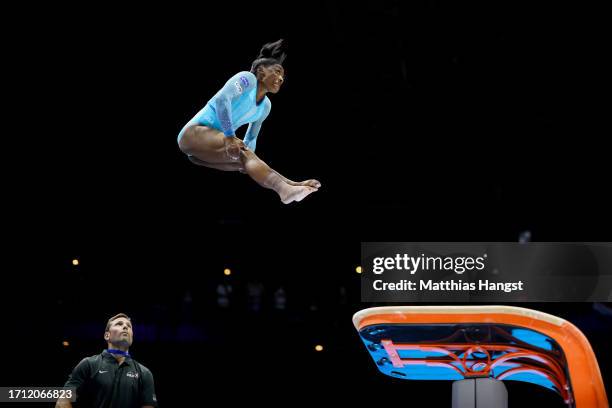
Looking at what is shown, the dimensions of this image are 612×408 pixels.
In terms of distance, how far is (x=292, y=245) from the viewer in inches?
414

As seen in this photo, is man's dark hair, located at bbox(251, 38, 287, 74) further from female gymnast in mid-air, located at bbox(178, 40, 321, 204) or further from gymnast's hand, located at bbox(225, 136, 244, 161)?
gymnast's hand, located at bbox(225, 136, 244, 161)

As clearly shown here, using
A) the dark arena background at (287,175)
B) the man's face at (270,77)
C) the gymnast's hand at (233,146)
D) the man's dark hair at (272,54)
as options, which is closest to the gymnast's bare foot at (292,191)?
the gymnast's hand at (233,146)

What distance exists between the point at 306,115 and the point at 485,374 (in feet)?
12.6

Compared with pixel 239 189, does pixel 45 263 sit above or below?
below

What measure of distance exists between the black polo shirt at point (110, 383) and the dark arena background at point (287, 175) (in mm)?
3056

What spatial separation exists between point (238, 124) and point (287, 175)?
4064mm

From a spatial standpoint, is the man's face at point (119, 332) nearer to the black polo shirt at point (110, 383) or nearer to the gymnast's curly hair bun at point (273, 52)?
the black polo shirt at point (110, 383)

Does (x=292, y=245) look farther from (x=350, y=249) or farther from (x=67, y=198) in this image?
(x=67, y=198)

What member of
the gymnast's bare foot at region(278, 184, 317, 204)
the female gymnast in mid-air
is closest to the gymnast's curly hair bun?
the female gymnast in mid-air

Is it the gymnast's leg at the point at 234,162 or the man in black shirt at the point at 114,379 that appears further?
the man in black shirt at the point at 114,379

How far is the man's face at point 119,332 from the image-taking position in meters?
6.27

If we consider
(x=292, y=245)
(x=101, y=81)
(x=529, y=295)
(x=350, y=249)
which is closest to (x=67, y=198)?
(x=101, y=81)

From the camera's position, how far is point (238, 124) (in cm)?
495

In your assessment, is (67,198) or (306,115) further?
(67,198)
